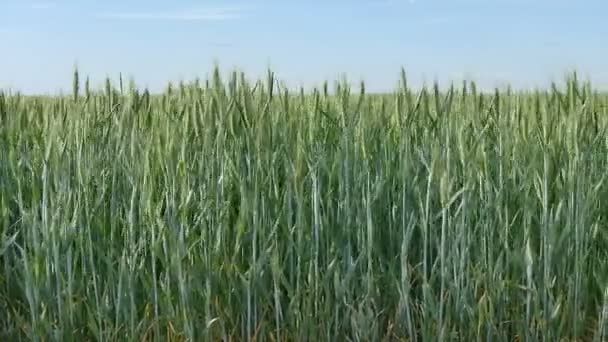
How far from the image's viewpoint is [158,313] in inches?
67.1

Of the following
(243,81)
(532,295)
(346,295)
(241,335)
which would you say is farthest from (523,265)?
(243,81)

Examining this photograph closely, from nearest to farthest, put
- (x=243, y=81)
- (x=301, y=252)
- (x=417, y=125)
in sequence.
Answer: (x=301, y=252) → (x=243, y=81) → (x=417, y=125)

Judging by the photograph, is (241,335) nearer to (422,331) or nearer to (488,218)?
(422,331)

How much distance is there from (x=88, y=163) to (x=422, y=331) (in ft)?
2.71

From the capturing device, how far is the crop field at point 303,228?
1.57m

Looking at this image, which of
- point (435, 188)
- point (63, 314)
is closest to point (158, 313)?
point (63, 314)

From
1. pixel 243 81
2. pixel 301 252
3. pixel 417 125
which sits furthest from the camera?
pixel 417 125

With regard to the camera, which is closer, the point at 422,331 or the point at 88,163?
the point at 422,331

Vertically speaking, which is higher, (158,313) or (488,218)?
(488,218)

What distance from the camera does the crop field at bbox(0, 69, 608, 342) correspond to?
157 cm

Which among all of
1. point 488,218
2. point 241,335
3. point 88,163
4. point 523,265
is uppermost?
point 88,163

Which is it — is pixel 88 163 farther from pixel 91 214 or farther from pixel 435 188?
pixel 435 188

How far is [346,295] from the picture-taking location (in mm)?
1645

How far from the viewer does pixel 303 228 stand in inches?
62.5
